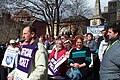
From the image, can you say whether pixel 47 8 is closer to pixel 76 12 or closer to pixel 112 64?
pixel 76 12

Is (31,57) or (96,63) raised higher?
(31,57)

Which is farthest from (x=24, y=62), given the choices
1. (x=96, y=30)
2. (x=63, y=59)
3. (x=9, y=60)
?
(x=96, y=30)

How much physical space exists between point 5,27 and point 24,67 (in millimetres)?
37576

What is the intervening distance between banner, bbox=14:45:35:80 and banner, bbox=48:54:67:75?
8.52ft

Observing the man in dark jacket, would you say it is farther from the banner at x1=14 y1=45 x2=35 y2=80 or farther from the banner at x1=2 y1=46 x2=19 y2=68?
the banner at x1=2 y1=46 x2=19 y2=68

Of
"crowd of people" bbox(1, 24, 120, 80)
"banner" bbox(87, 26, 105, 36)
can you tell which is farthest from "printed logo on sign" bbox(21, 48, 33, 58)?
"banner" bbox(87, 26, 105, 36)

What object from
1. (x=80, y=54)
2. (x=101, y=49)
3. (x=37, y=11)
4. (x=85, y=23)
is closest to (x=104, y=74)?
(x=80, y=54)

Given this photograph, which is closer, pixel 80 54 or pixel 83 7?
pixel 80 54

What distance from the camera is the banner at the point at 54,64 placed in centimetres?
745

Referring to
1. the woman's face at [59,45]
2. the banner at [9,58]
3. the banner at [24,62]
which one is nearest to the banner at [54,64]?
the woman's face at [59,45]

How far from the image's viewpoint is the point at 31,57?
4645mm

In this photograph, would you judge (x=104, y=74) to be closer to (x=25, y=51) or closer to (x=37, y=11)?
(x=25, y=51)

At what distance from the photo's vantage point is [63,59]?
7.58 m

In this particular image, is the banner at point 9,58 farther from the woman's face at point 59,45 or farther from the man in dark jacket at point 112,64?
the man in dark jacket at point 112,64
